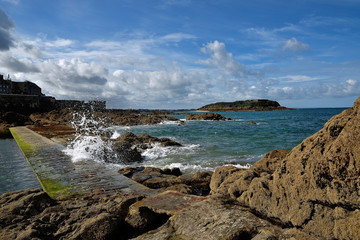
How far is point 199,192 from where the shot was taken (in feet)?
19.0

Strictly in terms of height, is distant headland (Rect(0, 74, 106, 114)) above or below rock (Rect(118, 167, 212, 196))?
above

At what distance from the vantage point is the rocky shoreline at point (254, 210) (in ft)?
7.09

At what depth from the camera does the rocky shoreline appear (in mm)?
2162

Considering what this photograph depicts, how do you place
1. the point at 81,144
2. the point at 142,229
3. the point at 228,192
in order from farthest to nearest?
the point at 81,144 < the point at 228,192 < the point at 142,229

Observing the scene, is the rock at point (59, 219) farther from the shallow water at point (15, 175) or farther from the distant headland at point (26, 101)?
the distant headland at point (26, 101)

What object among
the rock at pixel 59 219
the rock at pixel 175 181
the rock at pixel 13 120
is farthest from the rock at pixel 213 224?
the rock at pixel 13 120

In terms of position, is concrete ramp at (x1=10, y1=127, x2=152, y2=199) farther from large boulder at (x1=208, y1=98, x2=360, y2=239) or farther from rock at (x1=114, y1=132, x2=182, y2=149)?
rock at (x1=114, y1=132, x2=182, y2=149)

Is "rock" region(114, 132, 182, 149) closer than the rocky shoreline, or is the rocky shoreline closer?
the rocky shoreline

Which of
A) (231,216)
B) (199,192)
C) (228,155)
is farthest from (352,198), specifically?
(228,155)

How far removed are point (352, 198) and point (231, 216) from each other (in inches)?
45.6

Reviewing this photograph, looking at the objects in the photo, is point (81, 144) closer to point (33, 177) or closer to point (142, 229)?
point (33, 177)

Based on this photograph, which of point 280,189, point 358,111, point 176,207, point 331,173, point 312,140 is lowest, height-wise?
point 176,207

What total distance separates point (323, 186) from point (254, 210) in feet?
3.13

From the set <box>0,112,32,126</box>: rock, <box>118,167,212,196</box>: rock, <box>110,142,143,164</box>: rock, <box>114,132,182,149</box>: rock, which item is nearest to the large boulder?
<box>118,167,212,196</box>: rock
